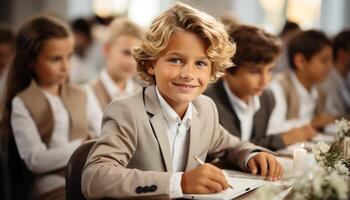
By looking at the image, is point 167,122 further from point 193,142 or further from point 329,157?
point 329,157

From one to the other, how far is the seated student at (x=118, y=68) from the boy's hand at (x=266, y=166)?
1.45 metres

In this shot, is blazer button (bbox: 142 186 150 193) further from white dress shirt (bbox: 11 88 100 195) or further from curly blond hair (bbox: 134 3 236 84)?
white dress shirt (bbox: 11 88 100 195)

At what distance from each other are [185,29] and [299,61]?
6.92 ft

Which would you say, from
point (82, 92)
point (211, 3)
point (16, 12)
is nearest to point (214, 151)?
point (82, 92)

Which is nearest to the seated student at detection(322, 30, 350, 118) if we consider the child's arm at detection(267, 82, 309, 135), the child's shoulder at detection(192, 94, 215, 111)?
the child's arm at detection(267, 82, 309, 135)

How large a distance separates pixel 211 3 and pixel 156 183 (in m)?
6.53

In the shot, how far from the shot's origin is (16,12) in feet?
28.5

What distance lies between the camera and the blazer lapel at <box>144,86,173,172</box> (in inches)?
65.7

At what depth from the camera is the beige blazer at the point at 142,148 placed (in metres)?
1.44

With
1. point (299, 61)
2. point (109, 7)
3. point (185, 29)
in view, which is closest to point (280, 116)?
point (299, 61)

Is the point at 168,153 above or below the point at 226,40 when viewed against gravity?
below

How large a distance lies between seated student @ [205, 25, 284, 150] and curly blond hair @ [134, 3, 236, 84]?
2.18 ft

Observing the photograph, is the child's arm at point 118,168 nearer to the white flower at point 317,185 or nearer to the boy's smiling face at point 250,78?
the white flower at point 317,185

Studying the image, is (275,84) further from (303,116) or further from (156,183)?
(156,183)
